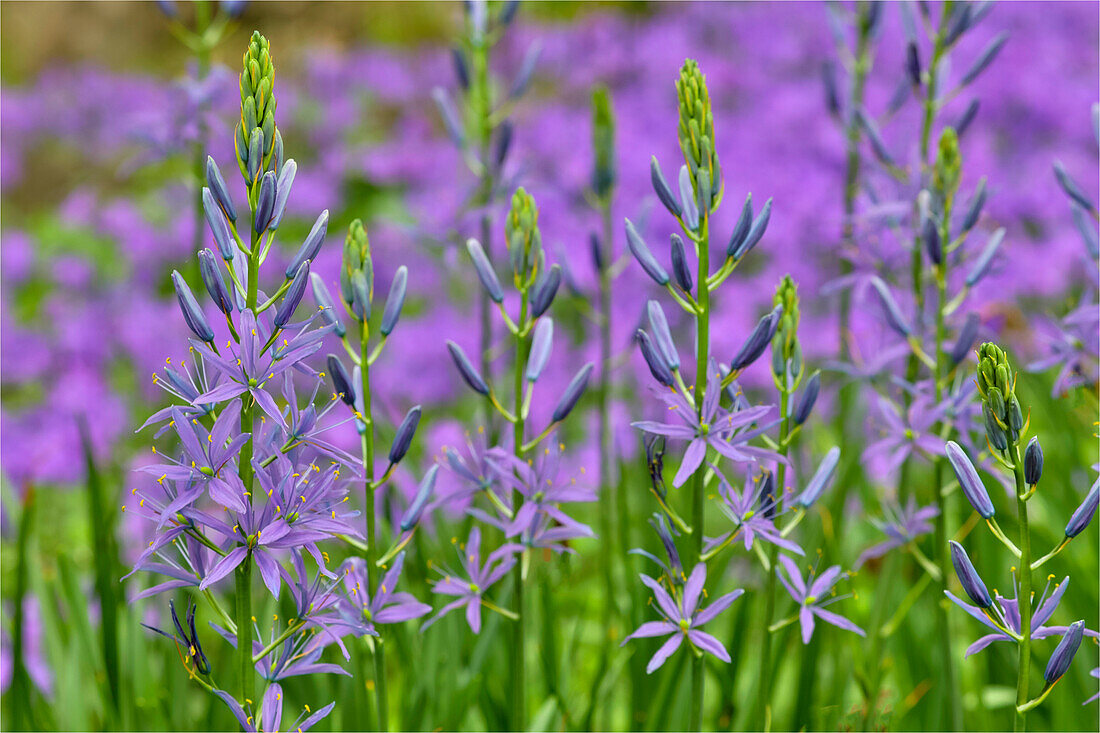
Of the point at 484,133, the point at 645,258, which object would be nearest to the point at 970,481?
the point at 645,258

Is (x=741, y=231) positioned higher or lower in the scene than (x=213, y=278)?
higher

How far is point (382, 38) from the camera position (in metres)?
13.9

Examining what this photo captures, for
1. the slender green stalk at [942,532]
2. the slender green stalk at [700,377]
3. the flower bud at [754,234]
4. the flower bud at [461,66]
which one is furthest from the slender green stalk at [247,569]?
the flower bud at [461,66]

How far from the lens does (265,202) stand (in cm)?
165

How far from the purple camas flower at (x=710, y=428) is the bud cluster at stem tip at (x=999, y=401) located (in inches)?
14.4

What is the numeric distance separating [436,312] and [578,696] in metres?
3.75

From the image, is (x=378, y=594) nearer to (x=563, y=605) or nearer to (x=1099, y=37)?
(x=563, y=605)

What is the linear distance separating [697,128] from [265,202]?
797mm

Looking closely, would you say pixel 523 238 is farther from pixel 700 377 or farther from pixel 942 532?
pixel 942 532

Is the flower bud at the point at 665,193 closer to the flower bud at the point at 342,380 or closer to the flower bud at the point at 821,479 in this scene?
the flower bud at the point at 821,479

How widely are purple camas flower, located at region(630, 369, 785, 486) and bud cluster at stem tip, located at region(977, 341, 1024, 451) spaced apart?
37 cm

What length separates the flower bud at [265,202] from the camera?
5.37 feet

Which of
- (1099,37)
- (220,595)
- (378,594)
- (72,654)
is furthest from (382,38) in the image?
(378,594)

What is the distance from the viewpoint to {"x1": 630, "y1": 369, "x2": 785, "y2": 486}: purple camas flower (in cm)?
184
